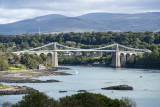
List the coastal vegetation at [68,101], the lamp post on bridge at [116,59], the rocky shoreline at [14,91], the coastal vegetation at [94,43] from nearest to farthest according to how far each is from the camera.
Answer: the coastal vegetation at [68,101] < the rocky shoreline at [14,91] < the coastal vegetation at [94,43] < the lamp post on bridge at [116,59]

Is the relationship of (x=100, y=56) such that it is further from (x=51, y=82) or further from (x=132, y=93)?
(x=132, y=93)

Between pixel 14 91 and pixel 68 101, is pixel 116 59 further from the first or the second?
pixel 68 101

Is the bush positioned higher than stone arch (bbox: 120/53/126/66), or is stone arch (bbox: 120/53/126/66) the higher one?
the bush

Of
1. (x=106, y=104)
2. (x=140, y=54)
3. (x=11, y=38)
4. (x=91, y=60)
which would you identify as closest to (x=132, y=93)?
(x=106, y=104)

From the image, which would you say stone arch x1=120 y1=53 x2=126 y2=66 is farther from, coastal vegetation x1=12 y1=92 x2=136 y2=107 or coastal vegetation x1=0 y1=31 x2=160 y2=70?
coastal vegetation x1=12 y1=92 x2=136 y2=107

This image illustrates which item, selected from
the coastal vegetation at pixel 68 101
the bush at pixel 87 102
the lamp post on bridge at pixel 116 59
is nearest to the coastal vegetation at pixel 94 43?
the lamp post on bridge at pixel 116 59

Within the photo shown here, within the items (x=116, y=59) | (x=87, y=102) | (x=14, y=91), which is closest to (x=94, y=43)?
(x=116, y=59)

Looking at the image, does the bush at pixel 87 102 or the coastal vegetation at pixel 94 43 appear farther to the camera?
the coastal vegetation at pixel 94 43

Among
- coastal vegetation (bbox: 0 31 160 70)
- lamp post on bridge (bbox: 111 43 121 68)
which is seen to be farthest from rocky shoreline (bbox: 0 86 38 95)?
lamp post on bridge (bbox: 111 43 121 68)

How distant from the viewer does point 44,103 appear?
2016cm

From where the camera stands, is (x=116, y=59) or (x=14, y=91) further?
(x=116, y=59)

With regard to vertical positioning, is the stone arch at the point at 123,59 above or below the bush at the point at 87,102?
below

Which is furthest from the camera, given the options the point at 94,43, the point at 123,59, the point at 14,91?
the point at 94,43

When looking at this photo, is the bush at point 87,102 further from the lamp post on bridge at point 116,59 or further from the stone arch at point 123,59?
the stone arch at point 123,59
